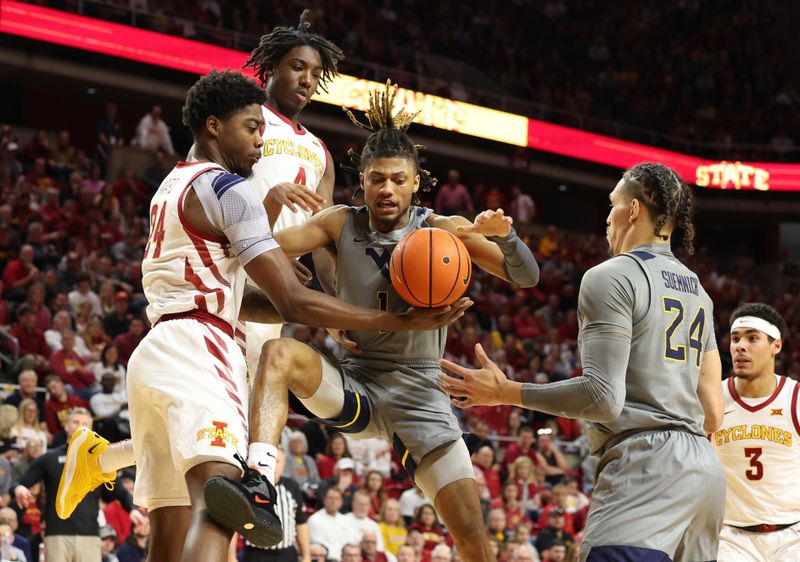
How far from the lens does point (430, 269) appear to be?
175 inches

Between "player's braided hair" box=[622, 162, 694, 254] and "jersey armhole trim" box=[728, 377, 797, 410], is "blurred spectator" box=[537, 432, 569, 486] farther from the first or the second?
"player's braided hair" box=[622, 162, 694, 254]

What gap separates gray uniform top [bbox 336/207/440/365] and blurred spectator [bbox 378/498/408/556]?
5965 millimetres

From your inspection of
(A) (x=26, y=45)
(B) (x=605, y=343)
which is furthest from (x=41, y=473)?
(A) (x=26, y=45)

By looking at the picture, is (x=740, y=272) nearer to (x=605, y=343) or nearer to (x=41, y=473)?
(x=41, y=473)

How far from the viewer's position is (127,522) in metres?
9.73

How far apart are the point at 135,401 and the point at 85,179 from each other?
12.0m

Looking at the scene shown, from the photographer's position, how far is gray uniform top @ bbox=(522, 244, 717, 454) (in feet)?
13.2

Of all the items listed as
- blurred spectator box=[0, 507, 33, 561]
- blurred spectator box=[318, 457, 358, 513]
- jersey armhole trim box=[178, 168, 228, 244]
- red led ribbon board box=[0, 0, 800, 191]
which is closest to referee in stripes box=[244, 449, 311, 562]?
blurred spectator box=[318, 457, 358, 513]

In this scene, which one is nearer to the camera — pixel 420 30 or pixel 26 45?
pixel 26 45

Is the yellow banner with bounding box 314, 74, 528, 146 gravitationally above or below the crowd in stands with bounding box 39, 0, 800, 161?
below

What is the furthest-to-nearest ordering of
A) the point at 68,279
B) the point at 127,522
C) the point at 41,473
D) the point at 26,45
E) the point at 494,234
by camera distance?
the point at 26,45, the point at 68,279, the point at 127,522, the point at 41,473, the point at 494,234

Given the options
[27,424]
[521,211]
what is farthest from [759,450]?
[521,211]

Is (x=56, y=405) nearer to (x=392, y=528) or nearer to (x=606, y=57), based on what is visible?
(x=392, y=528)

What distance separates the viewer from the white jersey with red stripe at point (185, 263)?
424cm
